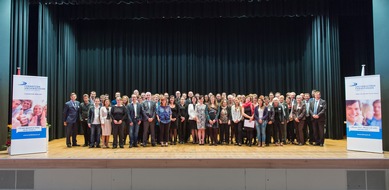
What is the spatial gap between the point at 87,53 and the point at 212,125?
6.95 metres

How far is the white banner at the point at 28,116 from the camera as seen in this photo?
6.64m

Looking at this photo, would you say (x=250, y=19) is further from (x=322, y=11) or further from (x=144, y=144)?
(x=144, y=144)

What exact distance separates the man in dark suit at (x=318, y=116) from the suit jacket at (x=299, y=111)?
0.19 meters

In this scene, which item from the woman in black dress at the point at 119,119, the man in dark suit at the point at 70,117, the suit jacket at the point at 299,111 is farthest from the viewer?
the suit jacket at the point at 299,111

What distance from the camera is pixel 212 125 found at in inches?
332

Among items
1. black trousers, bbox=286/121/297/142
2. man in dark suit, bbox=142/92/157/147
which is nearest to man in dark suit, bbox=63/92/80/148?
man in dark suit, bbox=142/92/157/147

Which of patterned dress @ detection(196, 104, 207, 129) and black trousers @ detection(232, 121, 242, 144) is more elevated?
patterned dress @ detection(196, 104, 207, 129)

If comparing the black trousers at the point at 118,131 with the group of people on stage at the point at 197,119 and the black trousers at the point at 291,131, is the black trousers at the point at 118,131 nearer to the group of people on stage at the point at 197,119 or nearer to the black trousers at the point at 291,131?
the group of people on stage at the point at 197,119

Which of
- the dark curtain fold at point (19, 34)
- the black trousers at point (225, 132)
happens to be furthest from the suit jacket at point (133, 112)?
the dark curtain fold at point (19, 34)

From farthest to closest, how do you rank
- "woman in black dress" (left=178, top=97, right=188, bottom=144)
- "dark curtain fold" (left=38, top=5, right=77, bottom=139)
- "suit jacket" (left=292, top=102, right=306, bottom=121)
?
"dark curtain fold" (left=38, top=5, right=77, bottom=139)
"woman in black dress" (left=178, top=97, right=188, bottom=144)
"suit jacket" (left=292, top=102, right=306, bottom=121)

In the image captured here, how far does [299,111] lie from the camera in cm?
845

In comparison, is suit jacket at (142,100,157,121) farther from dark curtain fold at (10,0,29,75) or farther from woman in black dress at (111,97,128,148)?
dark curtain fold at (10,0,29,75)

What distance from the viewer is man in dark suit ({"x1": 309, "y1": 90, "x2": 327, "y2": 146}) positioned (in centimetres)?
815

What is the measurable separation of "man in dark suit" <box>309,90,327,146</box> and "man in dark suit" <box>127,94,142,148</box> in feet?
15.0
